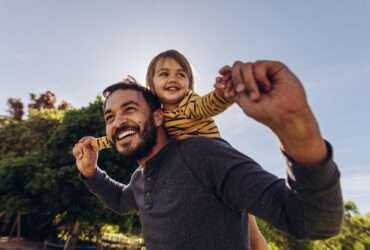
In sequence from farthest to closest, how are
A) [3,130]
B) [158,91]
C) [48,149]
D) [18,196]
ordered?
[3,130]
[48,149]
[18,196]
[158,91]

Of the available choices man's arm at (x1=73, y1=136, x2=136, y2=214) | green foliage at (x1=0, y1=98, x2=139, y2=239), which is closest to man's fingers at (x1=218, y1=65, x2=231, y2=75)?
man's arm at (x1=73, y1=136, x2=136, y2=214)

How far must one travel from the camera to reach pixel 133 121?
267 cm

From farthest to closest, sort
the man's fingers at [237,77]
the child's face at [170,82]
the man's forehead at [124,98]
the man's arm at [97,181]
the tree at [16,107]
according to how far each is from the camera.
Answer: the tree at [16,107] < the man's arm at [97,181] < the child's face at [170,82] < the man's forehead at [124,98] < the man's fingers at [237,77]

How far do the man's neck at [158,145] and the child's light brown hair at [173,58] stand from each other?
1.87 feet

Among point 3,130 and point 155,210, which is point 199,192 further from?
point 3,130

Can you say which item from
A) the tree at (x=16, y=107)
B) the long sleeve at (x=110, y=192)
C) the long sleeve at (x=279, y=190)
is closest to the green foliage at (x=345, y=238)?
the long sleeve at (x=110, y=192)

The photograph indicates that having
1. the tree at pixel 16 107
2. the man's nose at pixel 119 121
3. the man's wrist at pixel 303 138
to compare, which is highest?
the tree at pixel 16 107

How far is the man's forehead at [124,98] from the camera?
276 cm

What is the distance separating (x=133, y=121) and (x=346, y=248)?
22.0 m

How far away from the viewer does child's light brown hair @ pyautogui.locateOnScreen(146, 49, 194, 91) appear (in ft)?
10.7

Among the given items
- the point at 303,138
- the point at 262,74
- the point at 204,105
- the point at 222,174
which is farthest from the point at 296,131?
the point at 204,105

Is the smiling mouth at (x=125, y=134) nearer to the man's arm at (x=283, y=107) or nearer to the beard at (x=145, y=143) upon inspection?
the beard at (x=145, y=143)

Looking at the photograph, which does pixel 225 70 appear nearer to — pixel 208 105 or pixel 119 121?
pixel 208 105

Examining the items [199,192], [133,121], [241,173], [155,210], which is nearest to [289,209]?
[241,173]
